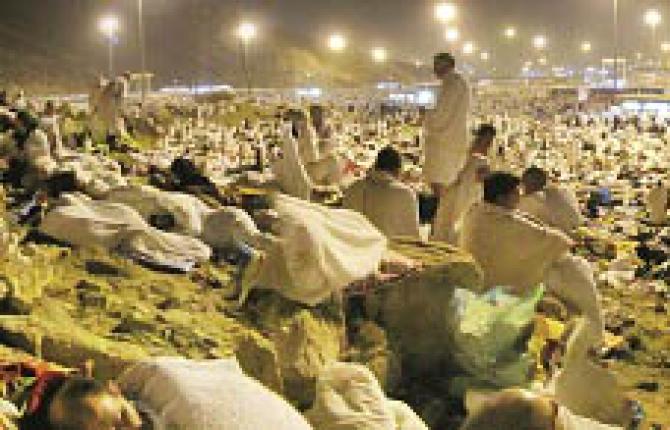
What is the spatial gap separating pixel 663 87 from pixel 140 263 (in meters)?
46.5

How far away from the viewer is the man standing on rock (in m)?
10.8

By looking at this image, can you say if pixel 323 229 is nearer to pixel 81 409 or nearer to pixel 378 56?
pixel 81 409

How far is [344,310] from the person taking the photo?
7074mm

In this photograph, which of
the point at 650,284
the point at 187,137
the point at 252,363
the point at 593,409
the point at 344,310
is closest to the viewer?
the point at 252,363

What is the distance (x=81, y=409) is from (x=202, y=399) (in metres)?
0.50

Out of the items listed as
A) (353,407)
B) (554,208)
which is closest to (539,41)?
(554,208)

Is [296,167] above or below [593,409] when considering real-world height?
above

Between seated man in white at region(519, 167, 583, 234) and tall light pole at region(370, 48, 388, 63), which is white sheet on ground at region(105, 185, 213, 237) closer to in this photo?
seated man in white at region(519, 167, 583, 234)

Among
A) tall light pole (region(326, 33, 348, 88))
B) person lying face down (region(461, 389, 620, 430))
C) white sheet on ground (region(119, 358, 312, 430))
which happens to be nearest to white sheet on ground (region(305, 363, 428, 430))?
white sheet on ground (region(119, 358, 312, 430))

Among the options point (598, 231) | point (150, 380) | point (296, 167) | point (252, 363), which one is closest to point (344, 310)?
point (252, 363)

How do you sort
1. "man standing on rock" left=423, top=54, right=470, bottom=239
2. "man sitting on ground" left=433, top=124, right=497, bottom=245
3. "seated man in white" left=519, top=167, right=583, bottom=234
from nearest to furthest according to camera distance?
"man sitting on ground" left=433, top=124, right=497, bottom=245 → "man standing on rock" left=423, top=54, right=470, bottom=239 → "seated man in white" left=519, top=167, right=583, bottom=234

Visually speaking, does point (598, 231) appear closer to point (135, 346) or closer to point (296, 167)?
point (296, 167)

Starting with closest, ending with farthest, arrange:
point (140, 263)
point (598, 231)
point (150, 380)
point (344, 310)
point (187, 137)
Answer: point (150, 380) → point (344, 310) → point (140, 263) → point (598, 231) → point (187, 137)

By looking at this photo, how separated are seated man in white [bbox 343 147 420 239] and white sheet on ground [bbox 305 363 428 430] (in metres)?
3.68
